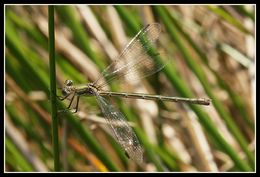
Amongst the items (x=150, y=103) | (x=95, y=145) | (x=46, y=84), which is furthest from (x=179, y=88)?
(x=150, y=103)

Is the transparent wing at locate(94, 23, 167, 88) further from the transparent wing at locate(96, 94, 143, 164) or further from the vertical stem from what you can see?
the vertical stem

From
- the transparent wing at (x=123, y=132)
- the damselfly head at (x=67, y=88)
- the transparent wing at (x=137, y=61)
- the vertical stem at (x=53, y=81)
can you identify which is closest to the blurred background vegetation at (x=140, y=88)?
the transparent wing at (x=137, y=61)

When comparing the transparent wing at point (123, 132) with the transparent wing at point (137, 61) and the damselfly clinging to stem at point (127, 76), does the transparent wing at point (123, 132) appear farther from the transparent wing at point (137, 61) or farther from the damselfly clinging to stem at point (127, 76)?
the transparent wing at point (137, 61)

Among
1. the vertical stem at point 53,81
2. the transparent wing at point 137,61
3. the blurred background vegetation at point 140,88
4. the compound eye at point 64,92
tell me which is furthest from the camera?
the blurred background vegetation at point 140,88

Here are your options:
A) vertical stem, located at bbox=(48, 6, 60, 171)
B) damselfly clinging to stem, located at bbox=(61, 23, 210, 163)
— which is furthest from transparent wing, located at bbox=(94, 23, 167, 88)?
vertical stem, located at bbox=(48, 6, 60, 171)

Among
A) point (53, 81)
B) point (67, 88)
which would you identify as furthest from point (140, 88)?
point (53, 81)

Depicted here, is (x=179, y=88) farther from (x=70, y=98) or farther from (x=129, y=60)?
(x=70, y=98)
